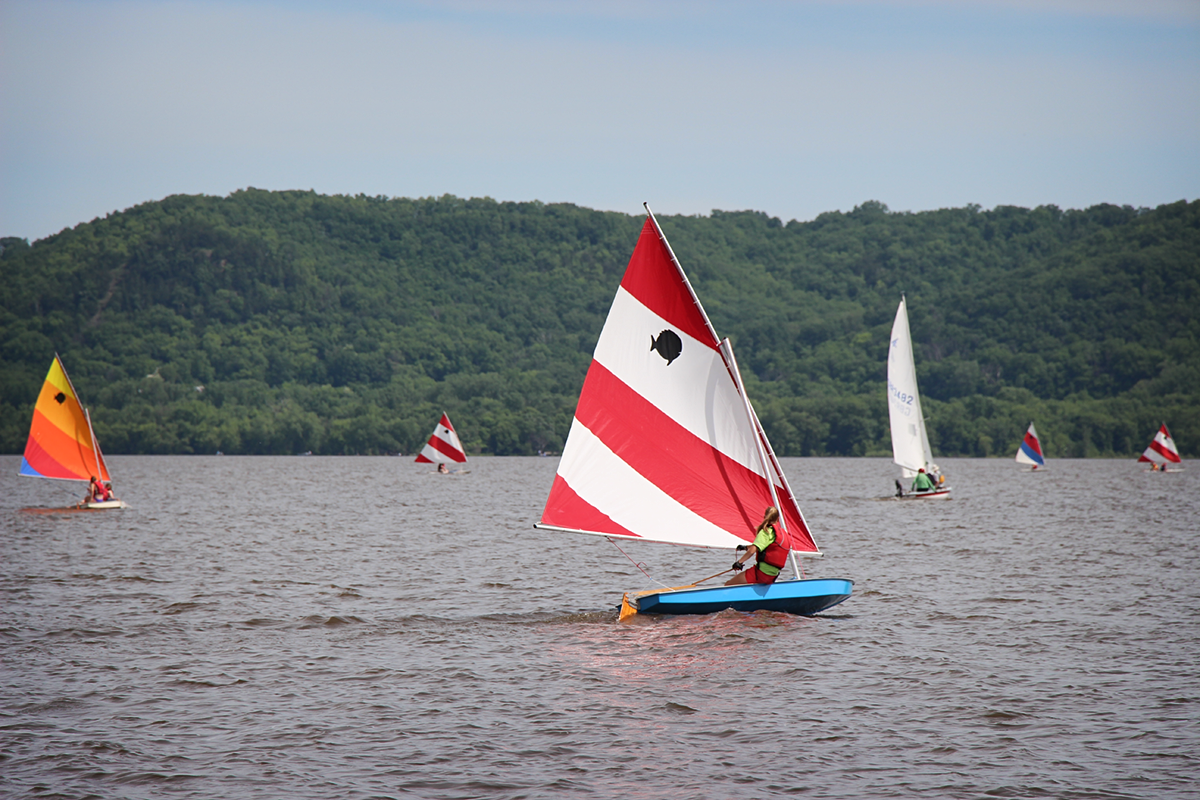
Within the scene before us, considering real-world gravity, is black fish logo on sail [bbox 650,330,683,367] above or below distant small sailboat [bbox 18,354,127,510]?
above

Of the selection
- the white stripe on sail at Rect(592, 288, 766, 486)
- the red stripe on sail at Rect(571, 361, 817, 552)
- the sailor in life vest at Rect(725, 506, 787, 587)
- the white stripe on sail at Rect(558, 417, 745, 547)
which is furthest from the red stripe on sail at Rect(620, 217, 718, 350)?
the sailor in life vest at Rect(725, 506, 787, 587)

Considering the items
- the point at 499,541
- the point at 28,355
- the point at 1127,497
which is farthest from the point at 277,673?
the point at 28,355

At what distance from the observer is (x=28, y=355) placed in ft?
646

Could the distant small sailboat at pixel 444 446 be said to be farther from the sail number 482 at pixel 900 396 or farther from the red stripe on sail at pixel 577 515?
the red stripe on sail at pixel 577 515

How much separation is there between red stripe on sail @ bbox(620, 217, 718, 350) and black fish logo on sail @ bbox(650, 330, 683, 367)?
21 cm

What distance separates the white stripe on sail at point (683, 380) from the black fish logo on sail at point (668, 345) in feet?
0.26

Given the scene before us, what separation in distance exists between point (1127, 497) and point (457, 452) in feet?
210

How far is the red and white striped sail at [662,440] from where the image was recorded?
22.1 metres

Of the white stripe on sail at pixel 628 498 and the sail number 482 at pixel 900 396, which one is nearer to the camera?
the white stripe on sail at pixel 628 498

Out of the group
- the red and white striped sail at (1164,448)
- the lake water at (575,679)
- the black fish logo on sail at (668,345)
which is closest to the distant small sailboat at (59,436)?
the lake water at (575,679)

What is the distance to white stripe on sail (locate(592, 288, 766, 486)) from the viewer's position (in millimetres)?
22141

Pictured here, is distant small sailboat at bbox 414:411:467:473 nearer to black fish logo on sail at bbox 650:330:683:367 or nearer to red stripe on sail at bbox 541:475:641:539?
red stripe on sail at bbox 541:475:641:539

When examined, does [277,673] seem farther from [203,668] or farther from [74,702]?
[74,702]

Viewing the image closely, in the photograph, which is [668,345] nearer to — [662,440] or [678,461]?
[662,440]
